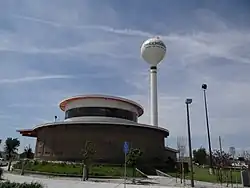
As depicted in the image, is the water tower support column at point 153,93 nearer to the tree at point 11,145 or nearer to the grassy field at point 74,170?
the grassy field at point 74,170

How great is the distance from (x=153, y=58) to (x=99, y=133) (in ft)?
80.2

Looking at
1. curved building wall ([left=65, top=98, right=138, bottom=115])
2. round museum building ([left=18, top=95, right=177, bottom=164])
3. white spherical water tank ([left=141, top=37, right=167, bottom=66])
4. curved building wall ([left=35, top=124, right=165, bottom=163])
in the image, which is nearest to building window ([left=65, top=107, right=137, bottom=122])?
round museum building ([left=18, top=95, right=177, bottom=164])

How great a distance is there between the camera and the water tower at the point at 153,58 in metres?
56.5

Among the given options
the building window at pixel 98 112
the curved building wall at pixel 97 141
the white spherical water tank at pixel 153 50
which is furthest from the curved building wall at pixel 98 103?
the white spherical water tank at pixel 153 50

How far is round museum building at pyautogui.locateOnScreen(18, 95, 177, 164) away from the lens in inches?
1512

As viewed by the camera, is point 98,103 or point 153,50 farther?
point 153,50

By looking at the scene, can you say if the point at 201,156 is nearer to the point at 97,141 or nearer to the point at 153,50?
the point at 153,50

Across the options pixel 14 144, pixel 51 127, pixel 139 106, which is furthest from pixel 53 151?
pixel 14 144

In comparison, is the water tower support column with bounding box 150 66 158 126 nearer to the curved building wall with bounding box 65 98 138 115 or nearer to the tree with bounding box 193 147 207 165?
→ the curved building wall with bounding box 65 98 138 115

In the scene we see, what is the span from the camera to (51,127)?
1624 inches

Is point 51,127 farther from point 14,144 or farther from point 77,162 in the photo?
point 14,144

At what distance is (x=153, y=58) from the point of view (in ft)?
187

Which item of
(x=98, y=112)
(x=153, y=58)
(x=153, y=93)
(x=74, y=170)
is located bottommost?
(x=74, y=170)

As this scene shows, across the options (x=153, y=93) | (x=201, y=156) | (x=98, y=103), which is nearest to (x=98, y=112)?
(x=98, y=103)
